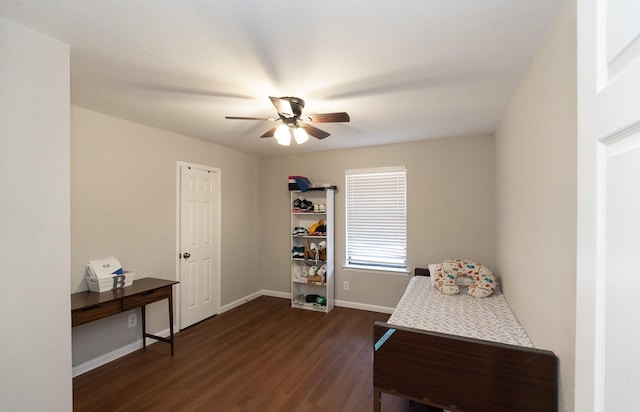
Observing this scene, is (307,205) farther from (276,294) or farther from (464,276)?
(464,276)

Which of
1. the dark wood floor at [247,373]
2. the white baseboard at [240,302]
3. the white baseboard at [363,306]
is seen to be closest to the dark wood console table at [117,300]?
the dark wood floor at [247,373]

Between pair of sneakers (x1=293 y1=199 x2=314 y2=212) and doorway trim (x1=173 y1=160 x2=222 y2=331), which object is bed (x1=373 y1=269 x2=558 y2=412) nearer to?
pair of sneakers (x1=293 y1=199 x2=314 y2=212)

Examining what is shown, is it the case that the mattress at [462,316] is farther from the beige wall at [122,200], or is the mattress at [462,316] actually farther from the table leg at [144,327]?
the beige wall at [122,200]

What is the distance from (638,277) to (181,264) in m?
3.82

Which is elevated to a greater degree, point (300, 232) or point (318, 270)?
point (300, 232)

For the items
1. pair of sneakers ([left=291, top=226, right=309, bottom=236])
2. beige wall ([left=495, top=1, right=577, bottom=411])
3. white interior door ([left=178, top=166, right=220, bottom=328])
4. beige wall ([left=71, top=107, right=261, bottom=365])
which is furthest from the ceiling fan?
pair of sneakers ([left=291, top=226, right=309, bottom=236])

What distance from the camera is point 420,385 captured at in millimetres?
1657

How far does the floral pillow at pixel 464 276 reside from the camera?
2.74 meters

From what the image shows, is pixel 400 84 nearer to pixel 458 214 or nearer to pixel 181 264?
pixel 458 214

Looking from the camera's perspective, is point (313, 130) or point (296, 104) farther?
point (313, 130)

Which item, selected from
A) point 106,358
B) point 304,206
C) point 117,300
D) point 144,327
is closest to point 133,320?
point 144,327

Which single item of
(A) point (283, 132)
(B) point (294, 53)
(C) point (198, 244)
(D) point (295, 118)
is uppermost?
(B) point (294, 53)

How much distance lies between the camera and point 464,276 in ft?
10.00

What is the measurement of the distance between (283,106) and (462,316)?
2.21 metres
